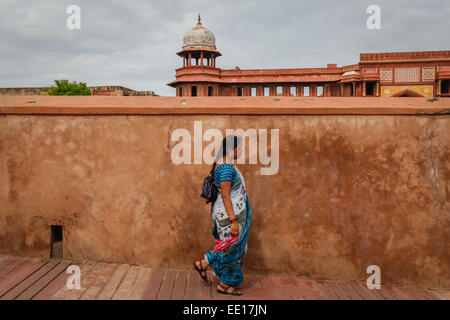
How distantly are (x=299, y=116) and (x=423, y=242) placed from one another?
5.77 ft

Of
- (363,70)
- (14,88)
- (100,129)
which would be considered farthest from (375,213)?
(363,70)

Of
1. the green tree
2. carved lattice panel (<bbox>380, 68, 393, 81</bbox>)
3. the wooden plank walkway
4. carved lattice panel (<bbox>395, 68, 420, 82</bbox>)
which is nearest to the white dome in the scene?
the green tree

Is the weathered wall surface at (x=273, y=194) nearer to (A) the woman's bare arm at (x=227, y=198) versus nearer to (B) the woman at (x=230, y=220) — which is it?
(B) the woman at (x=230, y=220)

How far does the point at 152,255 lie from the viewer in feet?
11.9

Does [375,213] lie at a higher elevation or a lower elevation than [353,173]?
lower

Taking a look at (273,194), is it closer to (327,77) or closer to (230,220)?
(230,220)

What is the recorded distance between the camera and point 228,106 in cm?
358

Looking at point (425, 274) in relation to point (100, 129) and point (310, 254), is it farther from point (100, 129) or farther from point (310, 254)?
point (100, 129)

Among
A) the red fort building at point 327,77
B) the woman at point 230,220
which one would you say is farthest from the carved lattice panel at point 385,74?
the woman at point 230,220

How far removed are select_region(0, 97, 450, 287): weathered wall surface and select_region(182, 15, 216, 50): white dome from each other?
30322mm

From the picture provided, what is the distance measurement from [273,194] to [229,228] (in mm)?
783

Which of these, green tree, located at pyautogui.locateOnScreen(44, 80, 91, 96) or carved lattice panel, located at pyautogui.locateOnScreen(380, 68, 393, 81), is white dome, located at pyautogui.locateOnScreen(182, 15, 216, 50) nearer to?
green tree, located at pyautogui.locateOnScreen(44, 80, 91, 96)

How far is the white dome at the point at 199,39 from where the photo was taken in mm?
32375

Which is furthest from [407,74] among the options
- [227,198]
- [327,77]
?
[227,198]
